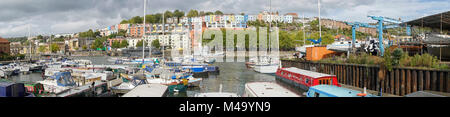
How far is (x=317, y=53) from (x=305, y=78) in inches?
560

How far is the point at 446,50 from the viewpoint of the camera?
25359 mm

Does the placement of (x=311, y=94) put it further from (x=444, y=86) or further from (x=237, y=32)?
(x=237, y=32)

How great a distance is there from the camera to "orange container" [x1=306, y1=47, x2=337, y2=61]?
34.9m

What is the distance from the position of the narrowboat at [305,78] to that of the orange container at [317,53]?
7.08m

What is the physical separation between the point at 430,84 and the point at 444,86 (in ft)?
2.65

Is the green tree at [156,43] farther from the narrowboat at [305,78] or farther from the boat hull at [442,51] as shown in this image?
the boat hull at [442,51]

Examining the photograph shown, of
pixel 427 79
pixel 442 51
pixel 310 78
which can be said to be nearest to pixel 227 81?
pixel 310 78

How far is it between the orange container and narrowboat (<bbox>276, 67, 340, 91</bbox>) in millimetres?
7080

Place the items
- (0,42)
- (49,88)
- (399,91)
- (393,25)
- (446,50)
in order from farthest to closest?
1. (0,42)
2. (393,25)
3. (446,50)
4. (49,88)
5. (399,91)

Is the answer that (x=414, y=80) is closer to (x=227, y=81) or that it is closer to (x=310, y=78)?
(x=310, y=78)
